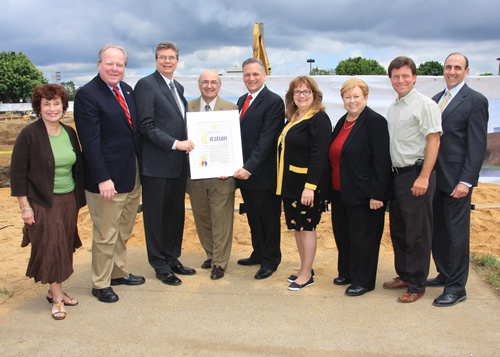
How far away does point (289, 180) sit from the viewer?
→ 4055 millimetres

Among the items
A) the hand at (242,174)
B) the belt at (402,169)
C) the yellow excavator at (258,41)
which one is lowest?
the hand at (242,174)

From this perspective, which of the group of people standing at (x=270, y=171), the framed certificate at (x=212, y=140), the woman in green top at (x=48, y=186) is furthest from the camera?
the framed certificate at (x=212, y=140)

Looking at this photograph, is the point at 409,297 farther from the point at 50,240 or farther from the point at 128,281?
the point at 50,240

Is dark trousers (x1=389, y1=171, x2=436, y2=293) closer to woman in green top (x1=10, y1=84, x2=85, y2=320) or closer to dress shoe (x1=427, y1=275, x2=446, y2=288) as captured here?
dress shoe (x1=427, y1=275, x2=446, y2=288)

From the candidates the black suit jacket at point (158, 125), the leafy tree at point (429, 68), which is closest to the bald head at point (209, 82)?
the black suit jacket at point (158, 125)

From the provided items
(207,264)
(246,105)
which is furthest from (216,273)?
(246,105)

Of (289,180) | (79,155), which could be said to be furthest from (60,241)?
(289,180)

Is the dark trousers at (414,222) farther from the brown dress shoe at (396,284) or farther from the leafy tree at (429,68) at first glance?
the leafy tree at (429,68)

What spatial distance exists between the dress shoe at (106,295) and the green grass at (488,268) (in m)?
3.75

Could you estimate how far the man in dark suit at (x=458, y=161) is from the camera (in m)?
3.68

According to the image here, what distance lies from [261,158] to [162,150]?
3.27 ft

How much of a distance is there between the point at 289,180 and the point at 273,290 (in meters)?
1.14

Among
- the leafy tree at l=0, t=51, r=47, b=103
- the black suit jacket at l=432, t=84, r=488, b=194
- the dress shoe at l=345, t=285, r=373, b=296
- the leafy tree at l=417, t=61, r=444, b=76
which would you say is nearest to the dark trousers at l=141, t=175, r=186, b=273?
the dress shoe at l=345, t=285, r=373, b=296

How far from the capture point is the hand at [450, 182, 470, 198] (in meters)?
3.68
